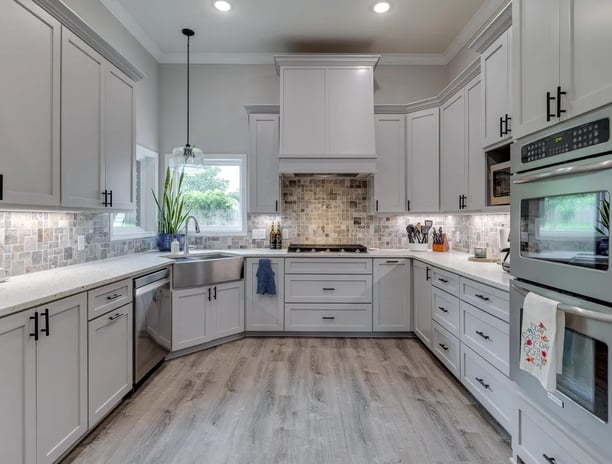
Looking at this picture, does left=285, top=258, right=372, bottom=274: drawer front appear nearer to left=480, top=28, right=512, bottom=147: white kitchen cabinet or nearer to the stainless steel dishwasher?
the stainless steel dishwasher

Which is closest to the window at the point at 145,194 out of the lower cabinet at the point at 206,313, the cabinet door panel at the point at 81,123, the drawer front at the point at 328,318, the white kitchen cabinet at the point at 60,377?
the lower cabinet at the point at 206,313

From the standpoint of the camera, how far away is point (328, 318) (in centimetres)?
348

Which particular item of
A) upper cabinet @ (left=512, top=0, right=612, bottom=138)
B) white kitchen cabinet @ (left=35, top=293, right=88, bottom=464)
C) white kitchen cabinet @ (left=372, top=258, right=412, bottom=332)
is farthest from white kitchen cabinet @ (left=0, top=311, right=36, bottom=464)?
white kitchen cabinet @ (left=372, top=258, right=412, bottom=332)

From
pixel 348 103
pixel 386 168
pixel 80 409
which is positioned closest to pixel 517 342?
pixel 80 409

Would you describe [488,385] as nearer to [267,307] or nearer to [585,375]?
[585,375]

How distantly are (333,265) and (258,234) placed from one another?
1105mm

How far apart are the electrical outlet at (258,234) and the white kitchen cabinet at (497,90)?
2.54 meters

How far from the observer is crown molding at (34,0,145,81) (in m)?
1.84

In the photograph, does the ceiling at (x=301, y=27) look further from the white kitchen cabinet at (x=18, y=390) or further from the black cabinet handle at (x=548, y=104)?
the white kitchen cabinet at (x=18, y=390)

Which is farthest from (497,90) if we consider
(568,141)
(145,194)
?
(145,194)

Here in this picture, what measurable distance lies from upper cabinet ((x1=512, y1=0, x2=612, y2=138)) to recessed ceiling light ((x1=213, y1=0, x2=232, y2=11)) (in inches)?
96.6

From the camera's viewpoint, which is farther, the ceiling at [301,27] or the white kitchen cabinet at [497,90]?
the ceiling at [301,27]

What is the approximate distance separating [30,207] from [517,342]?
8.45 ft

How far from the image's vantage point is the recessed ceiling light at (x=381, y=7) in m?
3.01
